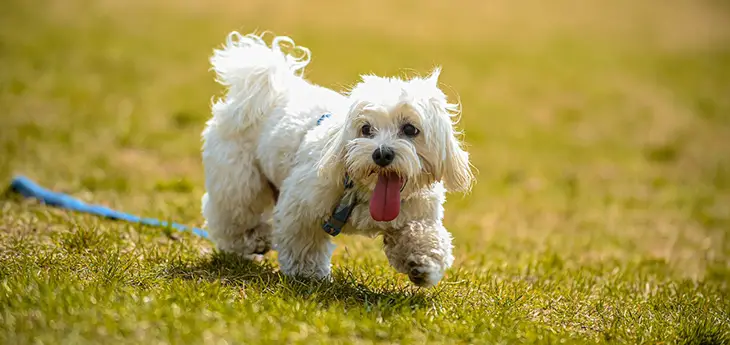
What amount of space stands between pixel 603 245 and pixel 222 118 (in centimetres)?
457

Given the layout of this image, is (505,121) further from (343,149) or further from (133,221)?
(343,149)

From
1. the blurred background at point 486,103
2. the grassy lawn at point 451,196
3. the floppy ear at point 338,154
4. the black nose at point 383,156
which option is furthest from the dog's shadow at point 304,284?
the blurred background at point 486,103

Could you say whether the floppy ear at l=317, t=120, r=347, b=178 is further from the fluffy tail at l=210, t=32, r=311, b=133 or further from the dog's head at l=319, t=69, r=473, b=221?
the fluffy tail at l=210, t=32, r=311, b=133

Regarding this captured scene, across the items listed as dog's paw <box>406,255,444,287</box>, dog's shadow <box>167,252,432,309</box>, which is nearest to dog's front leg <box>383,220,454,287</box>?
dog's paw <box>406,255,444,287</box>

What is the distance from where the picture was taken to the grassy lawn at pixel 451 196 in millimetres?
4645

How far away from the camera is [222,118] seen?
6.23 m

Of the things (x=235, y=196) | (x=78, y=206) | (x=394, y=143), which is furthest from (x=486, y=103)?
(x=394, y=143)

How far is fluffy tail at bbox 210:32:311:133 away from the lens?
20.0ft

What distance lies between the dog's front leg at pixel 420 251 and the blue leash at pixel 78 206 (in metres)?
2.04

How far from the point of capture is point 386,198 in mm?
5012

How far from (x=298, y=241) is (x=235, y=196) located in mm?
789

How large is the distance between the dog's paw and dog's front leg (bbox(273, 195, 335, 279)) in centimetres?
62

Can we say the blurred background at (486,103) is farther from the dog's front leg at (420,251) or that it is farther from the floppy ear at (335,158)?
the floppy ear at (335,158)

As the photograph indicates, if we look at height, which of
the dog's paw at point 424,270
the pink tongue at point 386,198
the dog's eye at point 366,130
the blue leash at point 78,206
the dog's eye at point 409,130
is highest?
the dog's eye at point 409,130
